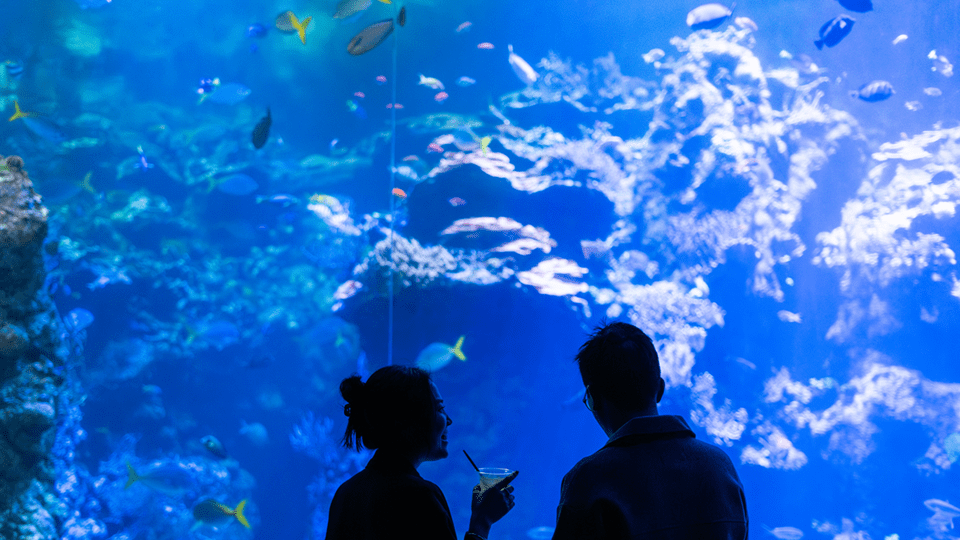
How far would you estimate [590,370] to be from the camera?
4.63 ft

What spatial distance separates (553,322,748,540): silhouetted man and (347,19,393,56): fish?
5266 mm

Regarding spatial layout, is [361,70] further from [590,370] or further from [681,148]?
[590,370]

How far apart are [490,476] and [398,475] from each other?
31cm

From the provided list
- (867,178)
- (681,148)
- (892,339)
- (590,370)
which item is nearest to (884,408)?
(892,339)

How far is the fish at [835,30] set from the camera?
20.4 ft

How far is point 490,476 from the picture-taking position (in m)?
1.49

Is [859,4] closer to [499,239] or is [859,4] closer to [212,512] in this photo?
[499,239]

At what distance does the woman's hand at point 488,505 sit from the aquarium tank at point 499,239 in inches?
243

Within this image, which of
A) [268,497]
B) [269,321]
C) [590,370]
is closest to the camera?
[590,370]

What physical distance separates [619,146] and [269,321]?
8825 millimetres

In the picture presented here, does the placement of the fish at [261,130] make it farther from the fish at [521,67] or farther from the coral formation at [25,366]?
the fish at [521,67]

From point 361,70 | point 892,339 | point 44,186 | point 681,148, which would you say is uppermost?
point 361,70

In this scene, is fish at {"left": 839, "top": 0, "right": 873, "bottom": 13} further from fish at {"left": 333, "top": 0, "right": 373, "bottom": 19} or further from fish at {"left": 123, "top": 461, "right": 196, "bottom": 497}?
fish at {"left": 123, "top": 461, "right": 196, "bottom": 497}

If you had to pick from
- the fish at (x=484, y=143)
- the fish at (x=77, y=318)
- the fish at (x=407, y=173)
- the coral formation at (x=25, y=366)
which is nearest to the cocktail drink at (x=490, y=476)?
the coral formation at (x=25, y=366)
